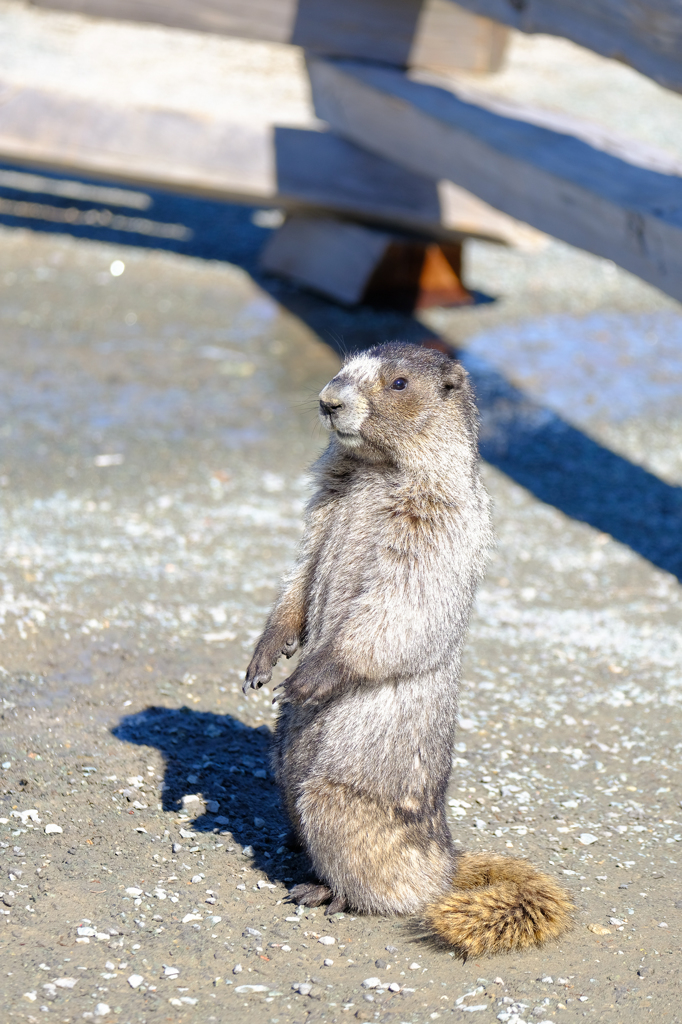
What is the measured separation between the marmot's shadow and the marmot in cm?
35

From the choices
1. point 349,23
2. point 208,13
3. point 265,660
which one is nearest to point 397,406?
Result: point 265,660

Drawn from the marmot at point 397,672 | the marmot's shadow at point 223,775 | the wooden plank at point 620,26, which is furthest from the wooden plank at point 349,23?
the marmot's shadow at point 223,775

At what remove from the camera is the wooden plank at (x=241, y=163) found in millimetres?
8172

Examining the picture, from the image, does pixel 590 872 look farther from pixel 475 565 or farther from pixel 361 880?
pixel 475 565

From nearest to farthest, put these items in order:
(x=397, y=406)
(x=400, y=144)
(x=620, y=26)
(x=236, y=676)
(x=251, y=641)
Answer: (x=397, y=406), (x=236, y=676), (x=251, y=641), (x=620, y=26), (x=400, y=144)

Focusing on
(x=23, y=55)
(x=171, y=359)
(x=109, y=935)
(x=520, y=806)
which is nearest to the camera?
(x=109, y=935)

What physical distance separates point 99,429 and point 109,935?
3.79 m

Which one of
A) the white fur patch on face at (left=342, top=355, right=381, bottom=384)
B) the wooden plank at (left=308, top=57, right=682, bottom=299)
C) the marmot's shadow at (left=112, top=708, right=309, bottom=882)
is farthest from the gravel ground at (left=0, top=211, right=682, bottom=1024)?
the white fur patch on face at (left=342, top=355, right=381, bottom=384)

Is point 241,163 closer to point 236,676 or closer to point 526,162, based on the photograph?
point 526,162

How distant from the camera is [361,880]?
334cm

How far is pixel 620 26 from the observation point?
5.30 m

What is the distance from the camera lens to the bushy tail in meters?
3.21

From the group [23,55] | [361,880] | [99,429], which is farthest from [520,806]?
[23,55]

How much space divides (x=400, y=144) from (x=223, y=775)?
4885 millimetres
